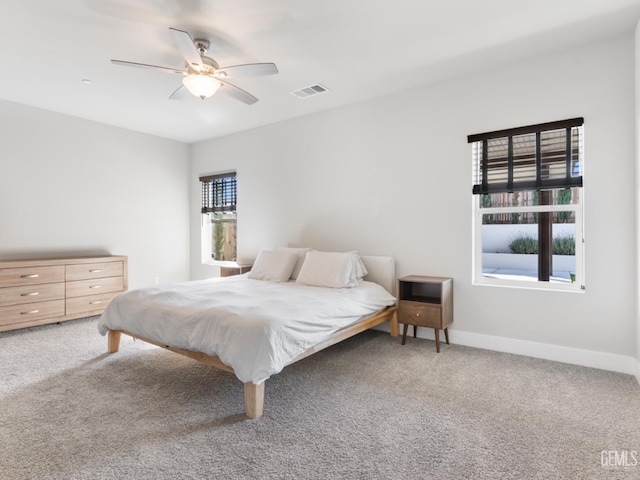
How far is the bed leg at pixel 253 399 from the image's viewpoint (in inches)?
89.4

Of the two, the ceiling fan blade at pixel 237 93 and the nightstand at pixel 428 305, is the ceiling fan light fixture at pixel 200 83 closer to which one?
the ceiling fan blade at pixel 237 93

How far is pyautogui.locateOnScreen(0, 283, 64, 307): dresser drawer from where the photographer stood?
400cm

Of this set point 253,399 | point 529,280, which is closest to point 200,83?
point 253,399

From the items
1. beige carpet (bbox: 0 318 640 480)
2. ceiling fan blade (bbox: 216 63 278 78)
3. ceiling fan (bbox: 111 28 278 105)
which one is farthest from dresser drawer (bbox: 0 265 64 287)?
ceiling fan blade (bbox: 216 63 278 78)

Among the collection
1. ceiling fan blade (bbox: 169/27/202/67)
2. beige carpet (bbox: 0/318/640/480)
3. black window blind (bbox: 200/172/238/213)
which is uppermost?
ceiling fan blade (bbox: 169/27/202/67)

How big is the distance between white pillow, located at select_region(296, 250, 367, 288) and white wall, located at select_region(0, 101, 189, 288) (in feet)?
9.63

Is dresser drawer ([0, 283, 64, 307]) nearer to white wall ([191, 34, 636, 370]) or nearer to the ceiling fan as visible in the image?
white wall ([191, 34, 636, 370])

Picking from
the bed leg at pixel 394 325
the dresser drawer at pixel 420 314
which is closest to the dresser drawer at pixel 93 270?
the bed leg at pixel 394 325

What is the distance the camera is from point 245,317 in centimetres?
243

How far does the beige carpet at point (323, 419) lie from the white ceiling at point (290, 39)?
8.73 feet

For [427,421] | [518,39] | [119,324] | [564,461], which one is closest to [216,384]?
[119,324]

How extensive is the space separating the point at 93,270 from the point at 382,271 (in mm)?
3608

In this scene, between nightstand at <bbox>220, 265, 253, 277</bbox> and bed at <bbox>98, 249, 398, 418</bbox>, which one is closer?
bed at <bbox>98, 249, 398, 418</bbox>

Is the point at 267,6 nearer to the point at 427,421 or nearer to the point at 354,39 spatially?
the point at 354,39
